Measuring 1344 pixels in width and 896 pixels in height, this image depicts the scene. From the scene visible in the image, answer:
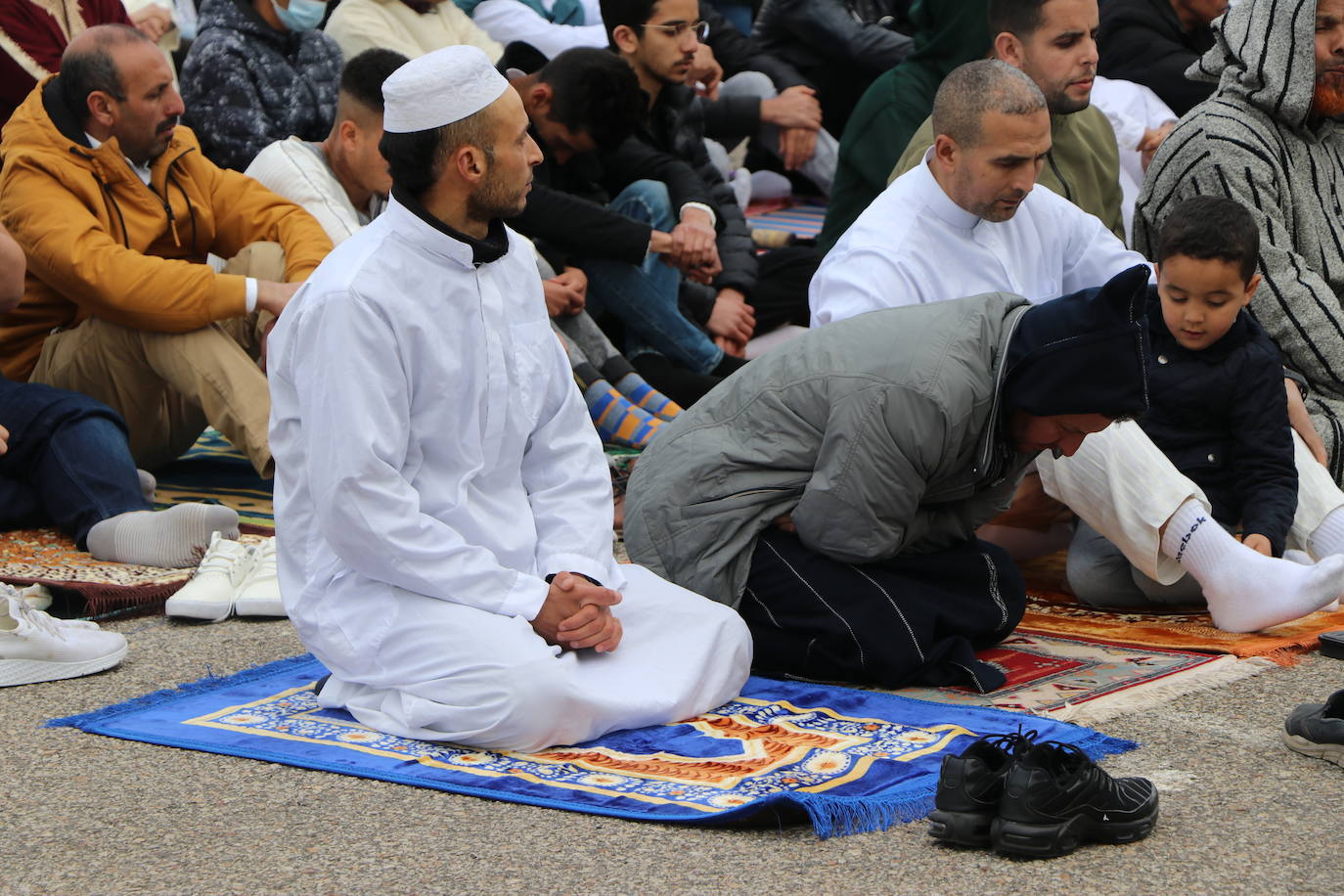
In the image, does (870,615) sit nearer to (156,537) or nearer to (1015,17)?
(156,537)

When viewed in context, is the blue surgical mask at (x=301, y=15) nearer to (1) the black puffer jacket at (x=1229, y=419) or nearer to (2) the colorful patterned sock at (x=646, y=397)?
(2) the colorful patterned sock at (x=646, y=397)

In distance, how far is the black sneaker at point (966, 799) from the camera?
2951 mm

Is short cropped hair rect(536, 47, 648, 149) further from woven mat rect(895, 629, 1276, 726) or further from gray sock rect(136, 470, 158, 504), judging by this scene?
woven mat rect(895, 629, 1276, 726)

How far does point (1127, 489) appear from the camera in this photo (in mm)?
4504

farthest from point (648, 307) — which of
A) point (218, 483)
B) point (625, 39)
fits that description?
point (218, 483)

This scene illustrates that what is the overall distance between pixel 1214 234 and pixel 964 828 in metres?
2.36

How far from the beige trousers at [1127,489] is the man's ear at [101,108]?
3078mm

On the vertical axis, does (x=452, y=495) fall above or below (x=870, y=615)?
above

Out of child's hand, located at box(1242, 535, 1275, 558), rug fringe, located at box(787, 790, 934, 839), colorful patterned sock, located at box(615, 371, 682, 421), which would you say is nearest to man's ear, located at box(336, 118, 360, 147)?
colorful patterned sock, located at box(615, 371, 682, 421)

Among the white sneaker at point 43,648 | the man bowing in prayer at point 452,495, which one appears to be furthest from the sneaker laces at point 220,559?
the man bowing in prayer at point 452,495

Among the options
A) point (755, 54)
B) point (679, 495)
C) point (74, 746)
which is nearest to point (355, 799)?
point (74, 746)

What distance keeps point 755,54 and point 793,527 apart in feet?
17.3

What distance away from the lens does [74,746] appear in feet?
11.5

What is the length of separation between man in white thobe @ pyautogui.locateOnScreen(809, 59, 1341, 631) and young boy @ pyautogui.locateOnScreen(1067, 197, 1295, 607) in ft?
0.72
